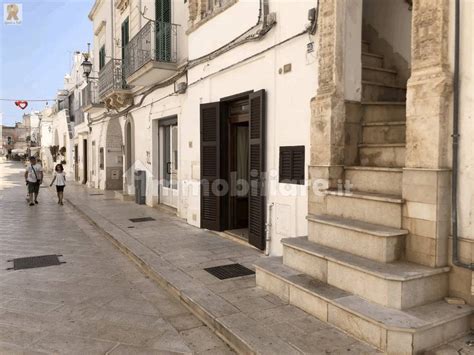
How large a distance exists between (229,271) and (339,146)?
2.23 meters

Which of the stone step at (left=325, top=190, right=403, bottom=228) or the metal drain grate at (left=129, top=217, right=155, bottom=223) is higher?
the stone step at (left=325, top=190, right=403, bottom=228)

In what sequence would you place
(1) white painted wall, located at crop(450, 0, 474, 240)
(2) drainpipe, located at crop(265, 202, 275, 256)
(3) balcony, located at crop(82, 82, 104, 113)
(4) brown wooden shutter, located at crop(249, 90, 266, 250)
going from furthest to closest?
(3) balcony, located at crop(82, 82, 104, 113) → (4) brown wooden shutter, located at crop(249, 90, 266, 250) → (2) drainpipe, located at crop(265, 202, 275, 256) → (1) white painted wall, located at crop(450, 0, 474, 240)

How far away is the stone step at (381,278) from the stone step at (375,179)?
0.87 m

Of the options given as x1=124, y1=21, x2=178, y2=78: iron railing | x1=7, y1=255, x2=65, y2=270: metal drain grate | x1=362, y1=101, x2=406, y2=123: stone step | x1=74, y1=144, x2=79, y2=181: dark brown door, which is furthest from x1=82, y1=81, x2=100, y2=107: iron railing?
x1=362, y1=101, x2=406, y2=123: stone step

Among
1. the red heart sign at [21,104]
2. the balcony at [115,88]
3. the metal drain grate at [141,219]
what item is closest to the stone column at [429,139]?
the metal drain grate at [141,219]

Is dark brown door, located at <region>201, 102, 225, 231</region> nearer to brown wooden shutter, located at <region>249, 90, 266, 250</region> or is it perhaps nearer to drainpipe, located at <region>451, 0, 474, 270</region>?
brown wooden shutter, located at <region>249, 90, 266, 250</region>

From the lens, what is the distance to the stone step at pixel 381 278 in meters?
3.21

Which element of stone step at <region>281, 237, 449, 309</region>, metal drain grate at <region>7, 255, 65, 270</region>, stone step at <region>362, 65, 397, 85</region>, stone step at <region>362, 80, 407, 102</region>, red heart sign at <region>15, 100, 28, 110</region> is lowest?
metal drain grate at <region>7, 255, 65, 270</region>

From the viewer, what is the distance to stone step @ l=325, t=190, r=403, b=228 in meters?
3.81

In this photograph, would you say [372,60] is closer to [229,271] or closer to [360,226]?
[360,226]

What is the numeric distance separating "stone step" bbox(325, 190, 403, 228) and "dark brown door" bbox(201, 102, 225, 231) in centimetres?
343

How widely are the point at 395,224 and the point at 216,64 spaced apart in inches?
201

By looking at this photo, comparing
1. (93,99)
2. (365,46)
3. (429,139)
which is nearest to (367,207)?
(429,139)

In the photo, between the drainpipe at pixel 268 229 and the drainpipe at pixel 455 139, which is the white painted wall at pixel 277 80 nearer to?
the drainpipe at pixel 268 229
